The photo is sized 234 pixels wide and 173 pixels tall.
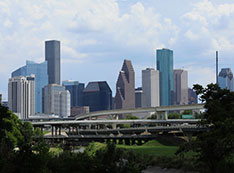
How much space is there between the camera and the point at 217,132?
42562 mm

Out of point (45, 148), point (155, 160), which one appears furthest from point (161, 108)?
point (45, 148)

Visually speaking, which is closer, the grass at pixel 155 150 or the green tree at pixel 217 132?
the green tree at pixel 217 132

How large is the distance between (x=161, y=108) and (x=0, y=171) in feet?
501

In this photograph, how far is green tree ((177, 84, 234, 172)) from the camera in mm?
42000

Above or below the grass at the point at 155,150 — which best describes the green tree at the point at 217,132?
above

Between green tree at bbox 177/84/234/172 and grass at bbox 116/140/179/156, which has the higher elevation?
green tree at bbox 177/84/234/172

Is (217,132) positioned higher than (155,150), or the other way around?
(217,132)

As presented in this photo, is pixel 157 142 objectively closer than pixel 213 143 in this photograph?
No

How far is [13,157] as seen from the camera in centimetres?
3309

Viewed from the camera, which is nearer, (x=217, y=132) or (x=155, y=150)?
(x=217, y=132)

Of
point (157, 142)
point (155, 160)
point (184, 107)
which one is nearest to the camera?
point (155, 160)

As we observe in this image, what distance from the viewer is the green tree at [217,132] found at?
4200cm

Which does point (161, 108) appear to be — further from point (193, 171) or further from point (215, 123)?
point (215, 123)

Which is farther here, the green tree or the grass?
the grass
